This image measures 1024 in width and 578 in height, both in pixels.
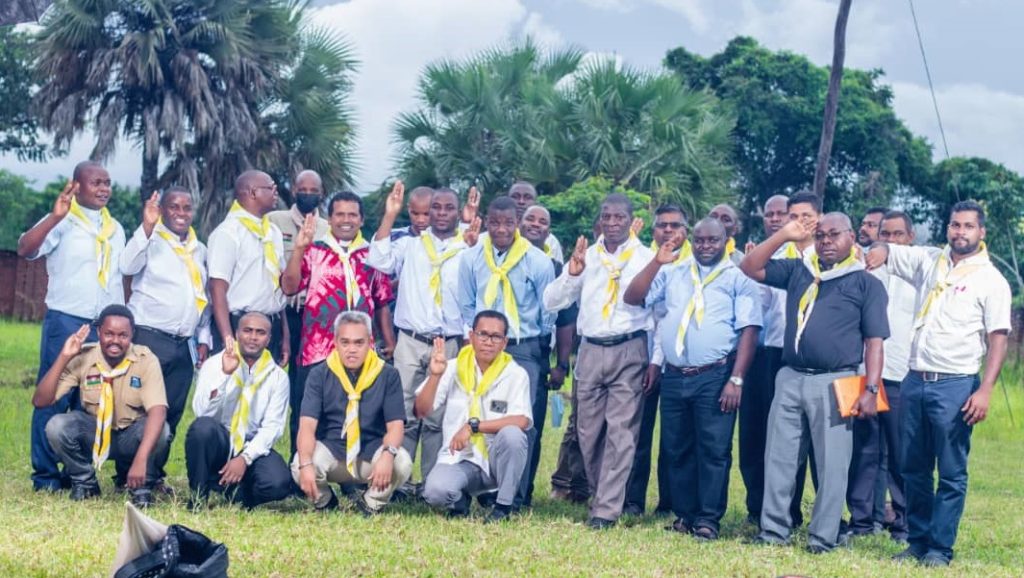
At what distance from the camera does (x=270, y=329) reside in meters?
9.19

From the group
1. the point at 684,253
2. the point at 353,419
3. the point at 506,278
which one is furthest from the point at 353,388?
the point at 684,253

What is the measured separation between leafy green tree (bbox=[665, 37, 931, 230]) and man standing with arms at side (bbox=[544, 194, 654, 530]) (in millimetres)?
26243

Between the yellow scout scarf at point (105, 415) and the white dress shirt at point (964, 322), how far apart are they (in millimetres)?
5012

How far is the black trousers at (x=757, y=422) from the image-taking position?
9.38m

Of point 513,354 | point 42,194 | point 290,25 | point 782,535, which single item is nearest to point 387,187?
point 290,25

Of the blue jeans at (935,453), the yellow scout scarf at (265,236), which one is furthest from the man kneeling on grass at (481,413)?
the blue jeans at (935,453)

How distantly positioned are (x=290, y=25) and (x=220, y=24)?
4.53ft

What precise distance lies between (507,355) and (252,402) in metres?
1.70

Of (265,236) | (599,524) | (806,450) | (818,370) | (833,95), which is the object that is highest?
(833,95)

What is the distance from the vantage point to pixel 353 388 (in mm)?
8906

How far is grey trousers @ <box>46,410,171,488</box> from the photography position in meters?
8.88

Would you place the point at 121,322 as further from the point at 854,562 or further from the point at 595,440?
the point at 854,562

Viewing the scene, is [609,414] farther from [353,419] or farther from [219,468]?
[219,468]

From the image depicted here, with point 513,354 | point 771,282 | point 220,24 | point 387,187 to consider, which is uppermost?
point 220,24
